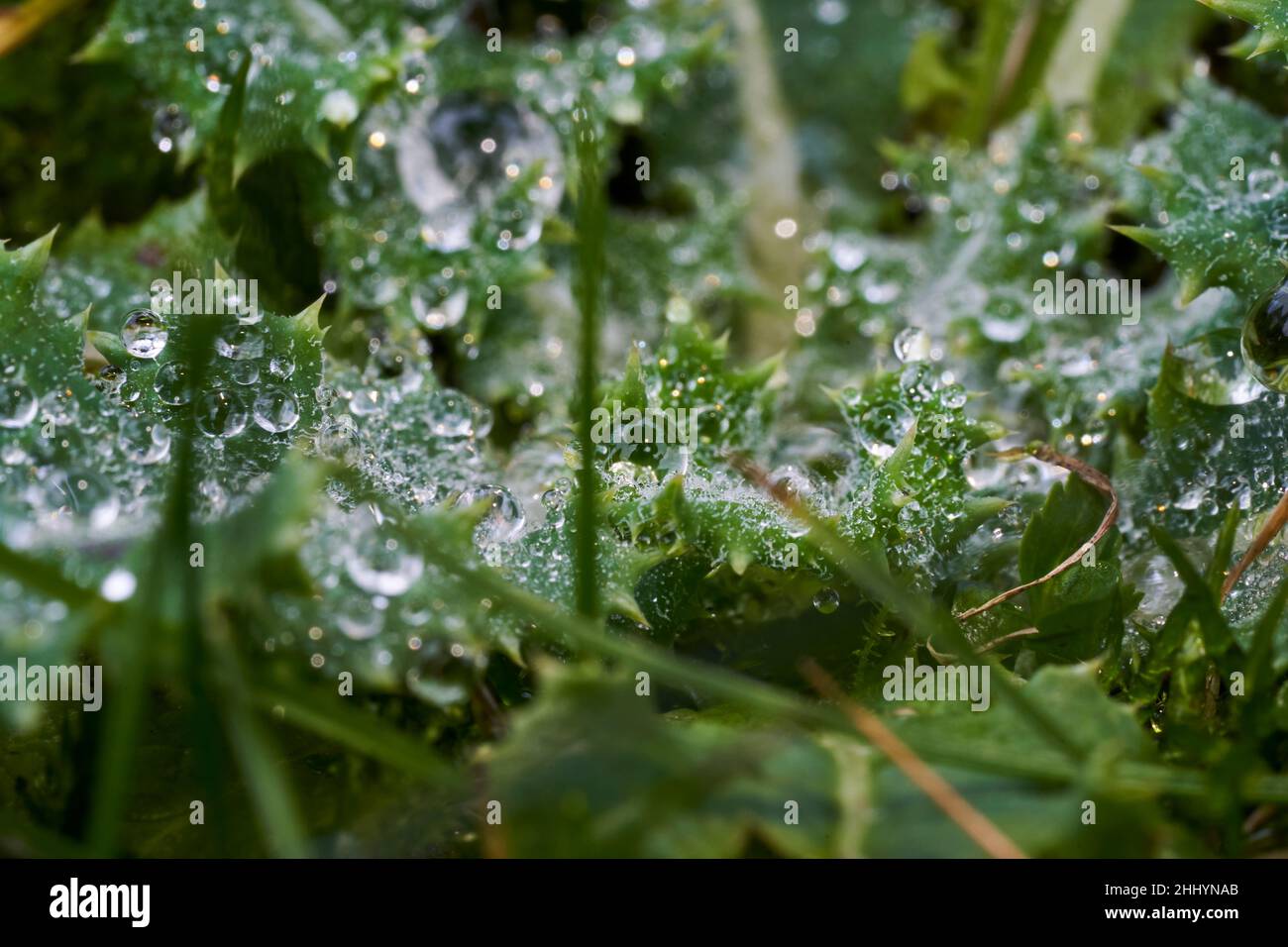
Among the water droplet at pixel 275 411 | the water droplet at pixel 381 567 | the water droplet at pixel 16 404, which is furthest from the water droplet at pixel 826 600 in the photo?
the water droplet at pixel 16 404

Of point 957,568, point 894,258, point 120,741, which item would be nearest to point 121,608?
point 120,741

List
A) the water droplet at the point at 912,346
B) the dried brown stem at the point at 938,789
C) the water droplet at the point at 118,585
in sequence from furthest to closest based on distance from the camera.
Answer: the water droplet at the point at 912,346 < the water droplet at the point at 118,585 < the dried brown stem at the point at 938,789

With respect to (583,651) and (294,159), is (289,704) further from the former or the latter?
(294,159)

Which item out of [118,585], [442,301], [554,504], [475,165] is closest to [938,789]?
[554,504]

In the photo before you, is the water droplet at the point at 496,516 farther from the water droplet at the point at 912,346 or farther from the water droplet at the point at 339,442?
the water droplet at the point at 912,346

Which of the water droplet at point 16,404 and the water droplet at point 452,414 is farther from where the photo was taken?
the water droplet at point 452,414
